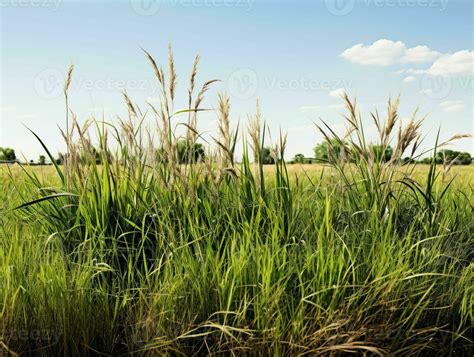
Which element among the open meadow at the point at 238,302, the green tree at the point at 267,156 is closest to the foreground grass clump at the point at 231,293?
the open meadow at the point at 238,302

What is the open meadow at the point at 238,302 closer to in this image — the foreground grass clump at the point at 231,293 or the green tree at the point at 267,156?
the foreground grass clump at the point at 231,293

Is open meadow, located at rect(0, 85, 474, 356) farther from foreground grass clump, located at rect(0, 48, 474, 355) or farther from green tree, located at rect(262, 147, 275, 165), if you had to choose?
green tree, located at rect(262, 147, 275, 165)

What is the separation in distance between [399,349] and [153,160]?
1581mm

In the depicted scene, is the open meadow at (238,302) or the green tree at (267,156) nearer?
the open meadow at (238,302)

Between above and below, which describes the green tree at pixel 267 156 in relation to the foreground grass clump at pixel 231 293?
above

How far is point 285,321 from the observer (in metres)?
2.10

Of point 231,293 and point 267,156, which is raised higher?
point 267,156

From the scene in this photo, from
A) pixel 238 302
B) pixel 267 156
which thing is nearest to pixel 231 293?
pixel 238 302

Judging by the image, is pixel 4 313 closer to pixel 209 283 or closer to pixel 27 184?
pixel 209 283

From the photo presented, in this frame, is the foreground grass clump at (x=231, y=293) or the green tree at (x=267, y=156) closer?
the foreground grass clump at (x=231, y=293)

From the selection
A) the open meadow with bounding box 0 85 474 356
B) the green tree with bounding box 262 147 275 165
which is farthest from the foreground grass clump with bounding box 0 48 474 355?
the green tree with bounding box 262 147 275 165

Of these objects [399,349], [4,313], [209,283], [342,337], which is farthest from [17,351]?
[399,349]

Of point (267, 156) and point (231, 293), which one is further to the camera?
point (267, 156)

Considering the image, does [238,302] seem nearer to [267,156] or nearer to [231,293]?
[231,293]
